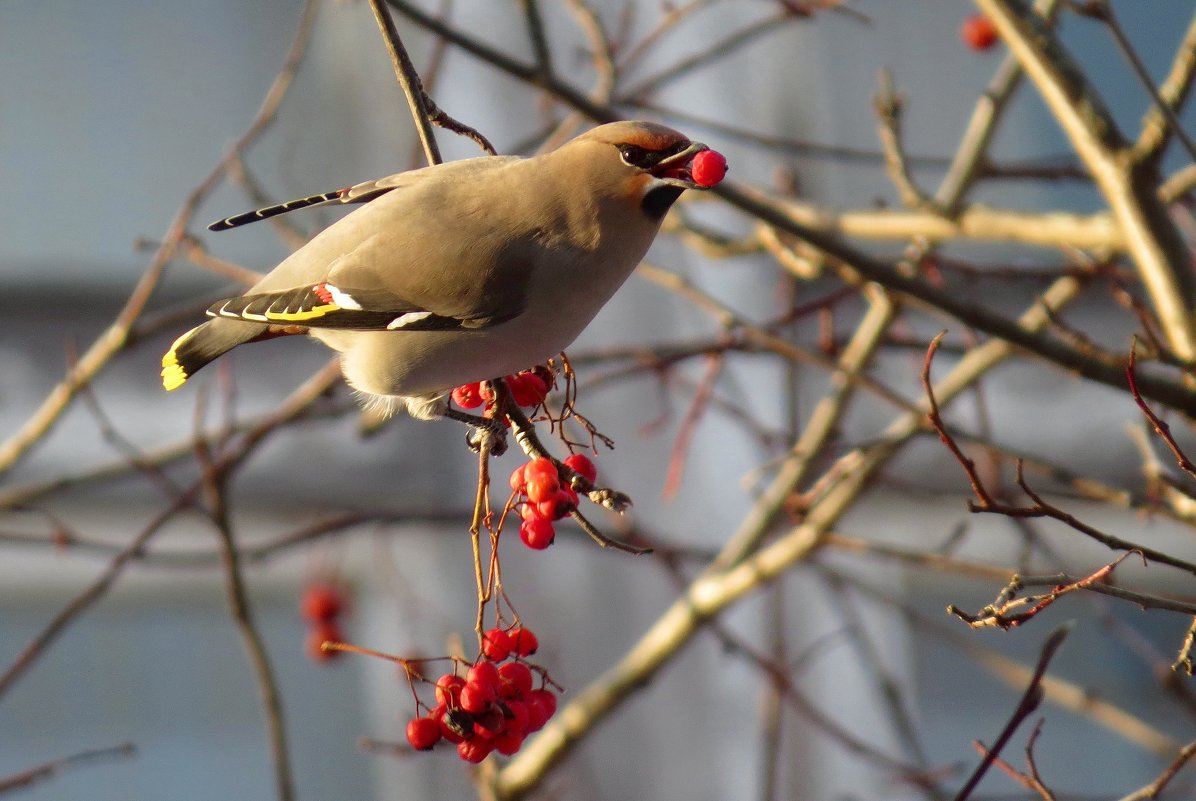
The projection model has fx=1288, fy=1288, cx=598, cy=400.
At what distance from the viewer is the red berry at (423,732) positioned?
1.25 meters

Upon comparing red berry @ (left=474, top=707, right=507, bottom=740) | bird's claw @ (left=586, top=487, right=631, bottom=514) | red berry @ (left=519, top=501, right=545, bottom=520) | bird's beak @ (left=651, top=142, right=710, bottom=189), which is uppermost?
bird's beak @ (left=651, top=142, right=710, bottom=189)

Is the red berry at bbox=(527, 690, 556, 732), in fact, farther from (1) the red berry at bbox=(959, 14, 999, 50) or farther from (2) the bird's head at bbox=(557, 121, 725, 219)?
(1) the red berry at bbox=(959, 14, 999, 50)

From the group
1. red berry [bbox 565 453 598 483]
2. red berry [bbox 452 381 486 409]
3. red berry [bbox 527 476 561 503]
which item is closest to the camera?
red berry [bbox 527 476 561 503]

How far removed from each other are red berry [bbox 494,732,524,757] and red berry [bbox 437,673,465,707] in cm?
5

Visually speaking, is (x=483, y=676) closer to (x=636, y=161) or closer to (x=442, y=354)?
(x=442, y=354)

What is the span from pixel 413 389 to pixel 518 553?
1.95 meters

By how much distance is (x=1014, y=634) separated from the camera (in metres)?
3.77

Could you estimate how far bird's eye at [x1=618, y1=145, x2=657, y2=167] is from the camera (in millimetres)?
1392

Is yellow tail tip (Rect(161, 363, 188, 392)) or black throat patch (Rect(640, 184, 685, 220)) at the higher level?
yellow tail tip (Rect(161, 363, 188, 392))

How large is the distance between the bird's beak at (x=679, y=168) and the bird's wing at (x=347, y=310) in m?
0.29

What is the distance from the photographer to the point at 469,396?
5.30ft

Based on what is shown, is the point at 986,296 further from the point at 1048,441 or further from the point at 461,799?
the point at 461,799

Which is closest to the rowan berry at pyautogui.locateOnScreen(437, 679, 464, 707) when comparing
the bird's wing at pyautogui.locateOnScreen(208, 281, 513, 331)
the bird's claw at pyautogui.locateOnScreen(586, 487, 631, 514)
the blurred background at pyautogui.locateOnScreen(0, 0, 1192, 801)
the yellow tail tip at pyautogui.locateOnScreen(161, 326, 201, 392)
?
the bird's claw at pyautogui.locateOnScreen(586, 487, 631, 514)

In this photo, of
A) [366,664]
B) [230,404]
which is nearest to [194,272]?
[366,664]
